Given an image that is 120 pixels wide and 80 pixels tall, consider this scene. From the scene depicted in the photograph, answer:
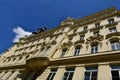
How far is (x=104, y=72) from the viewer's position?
10.9 metres

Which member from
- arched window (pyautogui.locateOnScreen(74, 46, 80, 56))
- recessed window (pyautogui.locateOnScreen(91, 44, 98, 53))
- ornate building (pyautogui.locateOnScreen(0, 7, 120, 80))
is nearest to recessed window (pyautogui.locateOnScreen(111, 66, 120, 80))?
ornate building (pyautogui.locateOnScreen(0, 7, 120, 80))

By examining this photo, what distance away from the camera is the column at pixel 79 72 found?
38.7ft

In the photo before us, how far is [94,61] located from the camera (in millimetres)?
12695

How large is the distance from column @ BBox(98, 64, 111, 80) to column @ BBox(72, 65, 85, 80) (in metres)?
1.67

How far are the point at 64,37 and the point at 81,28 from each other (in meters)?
3.60

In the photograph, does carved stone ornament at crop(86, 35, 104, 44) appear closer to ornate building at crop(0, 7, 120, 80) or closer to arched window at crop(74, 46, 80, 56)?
ornate building at crop(0, 7, 120, 80)

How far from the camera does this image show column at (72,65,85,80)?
11.8 m

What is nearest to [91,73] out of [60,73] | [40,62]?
[60,73]

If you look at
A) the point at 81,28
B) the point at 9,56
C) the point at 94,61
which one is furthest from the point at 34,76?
the point at 9,56

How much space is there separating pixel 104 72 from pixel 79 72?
97.4 inches

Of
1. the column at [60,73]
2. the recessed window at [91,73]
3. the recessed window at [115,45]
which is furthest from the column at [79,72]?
the recessed window at [115,45]

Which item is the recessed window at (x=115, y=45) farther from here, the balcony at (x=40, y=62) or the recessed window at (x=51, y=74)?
the balcony at (x=40, y=62)

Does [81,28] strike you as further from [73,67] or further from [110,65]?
[110,65]

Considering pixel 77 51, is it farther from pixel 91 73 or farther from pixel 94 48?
pixel 91 73
